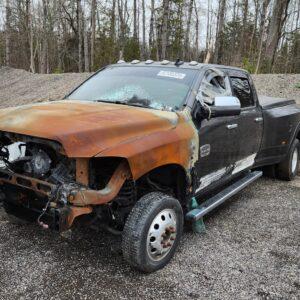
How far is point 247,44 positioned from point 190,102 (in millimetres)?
37350

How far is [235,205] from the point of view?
19.1 feet

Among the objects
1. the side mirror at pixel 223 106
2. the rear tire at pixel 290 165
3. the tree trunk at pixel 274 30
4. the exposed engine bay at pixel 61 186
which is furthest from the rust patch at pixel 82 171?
the tree trunk at pixel 274 30

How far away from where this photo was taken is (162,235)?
3725 millimetres

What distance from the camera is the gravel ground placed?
347 cm

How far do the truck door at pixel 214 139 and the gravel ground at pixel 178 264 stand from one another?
0.68 metres

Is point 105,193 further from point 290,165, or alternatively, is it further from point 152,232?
point 290,165

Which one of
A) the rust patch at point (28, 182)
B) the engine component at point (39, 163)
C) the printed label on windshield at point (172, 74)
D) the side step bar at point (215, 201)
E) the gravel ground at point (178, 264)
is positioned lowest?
the gravel ground at point (178, 264)

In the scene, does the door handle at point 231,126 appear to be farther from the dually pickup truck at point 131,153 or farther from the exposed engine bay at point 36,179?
the exposed engine bay at point 36,179

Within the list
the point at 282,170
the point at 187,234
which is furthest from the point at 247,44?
the point at 187,234

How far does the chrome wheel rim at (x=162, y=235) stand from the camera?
11.9 feet

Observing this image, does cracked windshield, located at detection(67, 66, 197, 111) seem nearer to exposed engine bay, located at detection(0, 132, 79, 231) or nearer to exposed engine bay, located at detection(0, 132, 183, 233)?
exposed engine bay, located at detection(0, 132, 183, 233)

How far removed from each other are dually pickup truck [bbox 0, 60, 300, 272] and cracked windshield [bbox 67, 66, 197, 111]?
0.01 m

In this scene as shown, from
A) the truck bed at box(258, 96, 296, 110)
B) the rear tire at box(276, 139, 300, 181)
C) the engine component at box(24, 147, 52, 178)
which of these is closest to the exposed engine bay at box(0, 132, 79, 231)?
the engine component at box(24, 147, 52, 178)

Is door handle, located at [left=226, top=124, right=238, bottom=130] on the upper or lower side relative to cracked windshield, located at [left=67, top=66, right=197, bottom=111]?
lower
